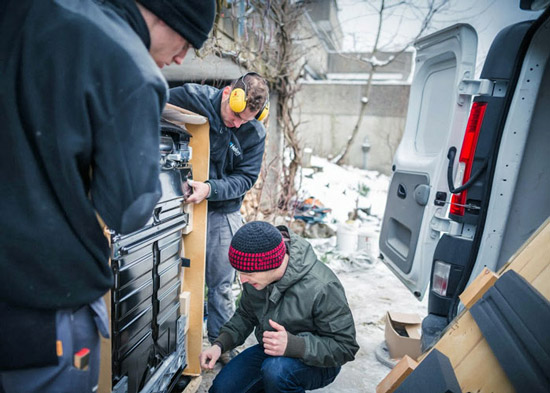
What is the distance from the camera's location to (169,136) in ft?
5.37

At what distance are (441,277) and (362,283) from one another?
6.80 ft

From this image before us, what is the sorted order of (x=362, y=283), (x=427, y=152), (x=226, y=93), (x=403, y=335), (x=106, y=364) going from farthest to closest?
(x=362, y=283) → (x=403, y=335) → (x=427, y=152) → (x=226, y=93) → (x=106, y=364)

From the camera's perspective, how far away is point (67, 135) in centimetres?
73

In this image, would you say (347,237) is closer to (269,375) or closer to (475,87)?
(475,87)

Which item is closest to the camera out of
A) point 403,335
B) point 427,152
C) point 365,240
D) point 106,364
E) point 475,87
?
point 106,364

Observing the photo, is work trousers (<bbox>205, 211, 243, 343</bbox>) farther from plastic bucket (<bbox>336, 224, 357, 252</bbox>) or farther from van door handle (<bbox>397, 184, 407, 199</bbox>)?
plastic bucket (<bbox>336, 224, 357, 252</bbox>)

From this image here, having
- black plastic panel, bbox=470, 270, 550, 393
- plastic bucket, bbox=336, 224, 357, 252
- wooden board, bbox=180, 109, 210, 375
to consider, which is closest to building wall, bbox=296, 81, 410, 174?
plastic bucket, bbox=336, 224, 357, 252

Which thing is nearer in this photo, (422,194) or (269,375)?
(269,375)

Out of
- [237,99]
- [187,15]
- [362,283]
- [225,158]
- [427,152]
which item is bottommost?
[362,283]

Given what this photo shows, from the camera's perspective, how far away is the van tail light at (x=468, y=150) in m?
1.95

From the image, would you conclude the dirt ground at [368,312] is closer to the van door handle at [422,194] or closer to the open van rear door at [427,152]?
the open van rear door at [427,152]

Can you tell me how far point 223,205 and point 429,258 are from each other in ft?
4.80

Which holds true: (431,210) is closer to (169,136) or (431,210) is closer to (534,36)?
(534,36)

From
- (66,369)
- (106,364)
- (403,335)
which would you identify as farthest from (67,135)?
(403,335)
